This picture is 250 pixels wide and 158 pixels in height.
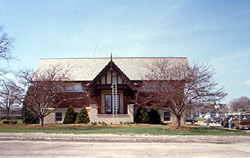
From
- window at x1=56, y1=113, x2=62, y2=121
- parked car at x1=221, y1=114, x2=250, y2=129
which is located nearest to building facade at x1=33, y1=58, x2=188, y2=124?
window at x1=56, y1=113, x2=62, y2=121

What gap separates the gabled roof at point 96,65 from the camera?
31594 mm

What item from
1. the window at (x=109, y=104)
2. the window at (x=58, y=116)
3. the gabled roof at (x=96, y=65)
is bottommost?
the window at (x=58, y=116)

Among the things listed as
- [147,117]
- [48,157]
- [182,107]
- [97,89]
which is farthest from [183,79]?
[48,157]

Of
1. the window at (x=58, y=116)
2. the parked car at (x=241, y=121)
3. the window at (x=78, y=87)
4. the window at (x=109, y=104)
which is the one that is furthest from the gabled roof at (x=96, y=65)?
the parked car at (x=241, y=121)

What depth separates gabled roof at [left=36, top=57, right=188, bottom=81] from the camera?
31.6 metres

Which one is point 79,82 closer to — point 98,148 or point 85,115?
point 85,115

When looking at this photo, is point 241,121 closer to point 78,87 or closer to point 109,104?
point 109,104

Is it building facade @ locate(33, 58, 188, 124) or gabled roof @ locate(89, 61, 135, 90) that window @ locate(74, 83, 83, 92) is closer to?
building facade @ locate(33, 58, 188, 124)

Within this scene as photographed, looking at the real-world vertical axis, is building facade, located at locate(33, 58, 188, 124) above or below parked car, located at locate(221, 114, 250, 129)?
above

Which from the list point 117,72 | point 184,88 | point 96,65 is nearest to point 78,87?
point 96,65

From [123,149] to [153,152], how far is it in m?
1.46

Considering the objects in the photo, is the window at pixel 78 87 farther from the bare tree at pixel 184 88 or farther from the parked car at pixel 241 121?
the parked car at pixel 241 121

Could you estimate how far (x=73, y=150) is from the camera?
35.9 ft

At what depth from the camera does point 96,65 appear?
3366 centimetres
